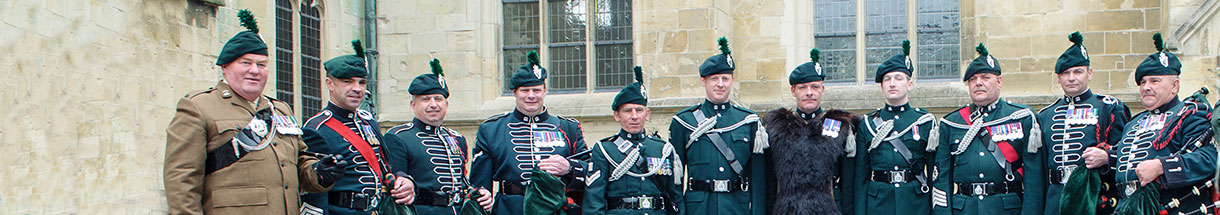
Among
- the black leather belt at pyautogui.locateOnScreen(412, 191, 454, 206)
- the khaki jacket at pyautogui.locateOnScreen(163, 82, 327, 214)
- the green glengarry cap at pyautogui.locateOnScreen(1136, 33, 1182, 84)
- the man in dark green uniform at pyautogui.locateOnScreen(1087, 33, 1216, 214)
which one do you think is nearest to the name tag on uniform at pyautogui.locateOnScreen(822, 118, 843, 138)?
the man in dark green uniform at pyautogui.locateOnScreen(1087, 33, 1216, 214)

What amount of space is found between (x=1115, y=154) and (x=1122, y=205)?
0.95ft

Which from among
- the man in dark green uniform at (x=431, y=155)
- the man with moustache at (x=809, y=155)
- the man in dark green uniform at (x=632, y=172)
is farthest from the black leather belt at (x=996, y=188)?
the man in dark green uniform at (x=431, y=155)

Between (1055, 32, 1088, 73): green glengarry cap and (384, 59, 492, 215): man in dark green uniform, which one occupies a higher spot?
(1055, 32, 1088, 73): green glengarry cap

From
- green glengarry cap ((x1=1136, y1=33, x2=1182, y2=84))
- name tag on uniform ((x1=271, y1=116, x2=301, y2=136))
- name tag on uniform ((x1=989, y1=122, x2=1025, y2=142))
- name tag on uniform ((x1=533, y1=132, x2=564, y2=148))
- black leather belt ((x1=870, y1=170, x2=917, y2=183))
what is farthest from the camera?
name tag on uniform ((x1=533, y1=132, x2=564, y2=148))

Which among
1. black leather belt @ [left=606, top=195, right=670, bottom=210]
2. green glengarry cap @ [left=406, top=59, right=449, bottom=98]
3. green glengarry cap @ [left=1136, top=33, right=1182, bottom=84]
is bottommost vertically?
black leather belt @ [left=606, top=195, right=670, bottom=210]

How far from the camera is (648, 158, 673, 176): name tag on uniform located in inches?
247

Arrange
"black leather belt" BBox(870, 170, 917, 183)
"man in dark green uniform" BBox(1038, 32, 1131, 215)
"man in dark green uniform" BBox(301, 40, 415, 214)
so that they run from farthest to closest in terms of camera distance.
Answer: "black leather belt" BBox(870, 170, 917, 183) < "man in dark green uniform" BBox(1038, 32, 1131, 215) < "man in dark green uniform" BBox(301, 40, 415, 214)

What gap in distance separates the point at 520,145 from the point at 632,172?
0.86 metres

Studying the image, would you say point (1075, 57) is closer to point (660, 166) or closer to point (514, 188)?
point (660, 166)

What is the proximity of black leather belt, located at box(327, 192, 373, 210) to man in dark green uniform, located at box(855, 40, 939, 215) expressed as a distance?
111 inches

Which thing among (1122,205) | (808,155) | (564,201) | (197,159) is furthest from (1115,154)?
(197,159)

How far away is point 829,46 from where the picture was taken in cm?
1130

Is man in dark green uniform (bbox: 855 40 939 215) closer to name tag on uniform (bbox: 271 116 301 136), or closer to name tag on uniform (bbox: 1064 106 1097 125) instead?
name tag on uniform (bbox: 1064 106 1097 125)

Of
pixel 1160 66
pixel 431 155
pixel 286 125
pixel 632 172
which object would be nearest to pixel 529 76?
pixel 431 155
